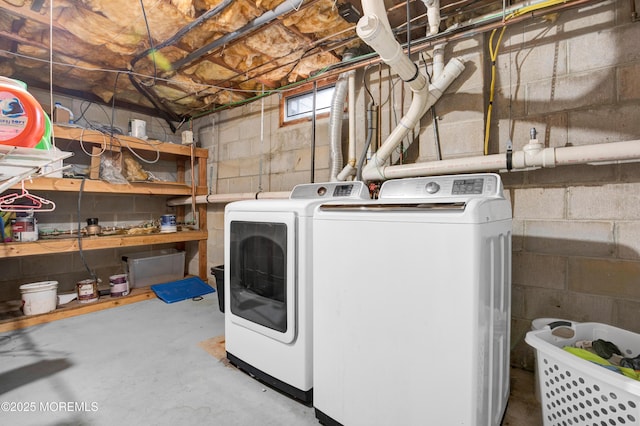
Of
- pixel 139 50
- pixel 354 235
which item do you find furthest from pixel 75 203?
pixel 354 235

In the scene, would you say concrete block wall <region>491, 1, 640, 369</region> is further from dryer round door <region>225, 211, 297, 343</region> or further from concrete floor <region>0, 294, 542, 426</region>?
dryer round door <region>225, 211, 297, 343</region>

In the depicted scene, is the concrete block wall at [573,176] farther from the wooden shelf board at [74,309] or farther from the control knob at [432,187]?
the wooden shelf board at [74,309]

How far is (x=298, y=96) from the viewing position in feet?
9.70

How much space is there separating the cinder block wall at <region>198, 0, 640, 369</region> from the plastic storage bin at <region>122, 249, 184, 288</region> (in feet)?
9.84

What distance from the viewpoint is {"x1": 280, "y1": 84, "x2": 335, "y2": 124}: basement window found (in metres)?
2.73

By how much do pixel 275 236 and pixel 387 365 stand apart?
2.69 ft

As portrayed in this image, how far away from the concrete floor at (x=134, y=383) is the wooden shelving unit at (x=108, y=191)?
31 cm

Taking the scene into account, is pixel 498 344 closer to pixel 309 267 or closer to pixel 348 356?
pixel 348 356

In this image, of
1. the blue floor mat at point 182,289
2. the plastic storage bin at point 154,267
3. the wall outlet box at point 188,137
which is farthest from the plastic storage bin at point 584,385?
the wall outlet box at point 188,137

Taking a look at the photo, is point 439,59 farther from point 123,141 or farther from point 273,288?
point 123,141

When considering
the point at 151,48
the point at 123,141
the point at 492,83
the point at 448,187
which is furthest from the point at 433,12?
the point at 123,141

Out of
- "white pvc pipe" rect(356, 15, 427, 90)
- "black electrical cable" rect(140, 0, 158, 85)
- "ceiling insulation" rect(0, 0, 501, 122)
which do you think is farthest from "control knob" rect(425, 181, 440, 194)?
"black electrical cable" rect(140, 0, 158, 85)

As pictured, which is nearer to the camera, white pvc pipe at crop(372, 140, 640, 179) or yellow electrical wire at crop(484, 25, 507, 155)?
white pvc pipe at crop(372, 140, 640, 179)

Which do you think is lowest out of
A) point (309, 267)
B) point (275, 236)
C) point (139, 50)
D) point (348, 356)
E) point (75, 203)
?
point (348, 356)
